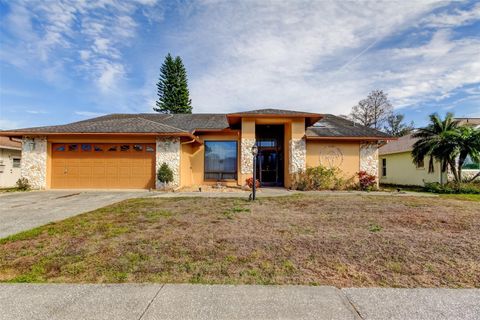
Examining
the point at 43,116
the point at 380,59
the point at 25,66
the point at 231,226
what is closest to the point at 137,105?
the point at 43,116

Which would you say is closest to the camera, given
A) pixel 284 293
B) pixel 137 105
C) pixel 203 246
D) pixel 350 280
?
pixel 284 293

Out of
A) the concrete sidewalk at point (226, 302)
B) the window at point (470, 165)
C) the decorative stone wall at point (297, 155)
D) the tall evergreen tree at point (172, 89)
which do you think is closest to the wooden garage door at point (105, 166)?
the decorative stone wall at point (297, 155)

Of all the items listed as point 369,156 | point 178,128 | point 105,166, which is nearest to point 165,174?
point 105,166

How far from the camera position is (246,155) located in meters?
13.8

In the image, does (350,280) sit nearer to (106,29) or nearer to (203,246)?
(203,246)

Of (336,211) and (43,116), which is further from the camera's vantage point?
(43,116)

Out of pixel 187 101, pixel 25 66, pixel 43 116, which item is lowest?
pixel 43 116

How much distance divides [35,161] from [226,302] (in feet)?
47.6

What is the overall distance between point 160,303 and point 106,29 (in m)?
12.9

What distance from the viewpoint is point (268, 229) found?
526 centimetres

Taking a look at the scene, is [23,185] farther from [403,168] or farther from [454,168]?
[403,168]

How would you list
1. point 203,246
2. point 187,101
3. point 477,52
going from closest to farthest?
point 203,246 < point 477,52 < point 187,101

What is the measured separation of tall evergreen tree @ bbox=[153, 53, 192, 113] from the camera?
38531mm

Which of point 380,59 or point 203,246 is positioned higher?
point 380,59
